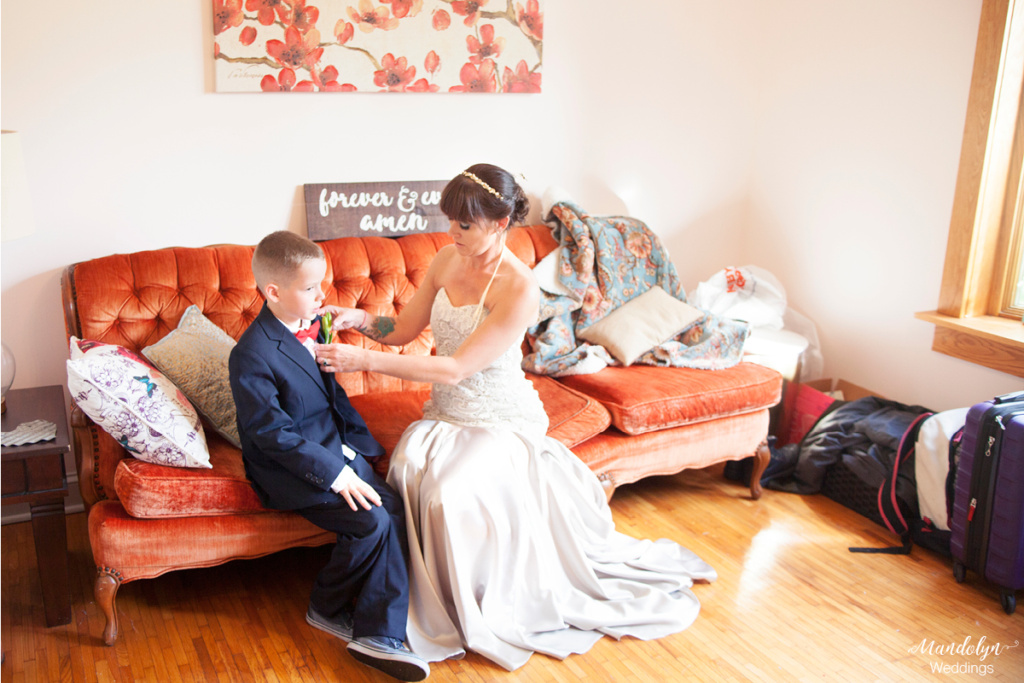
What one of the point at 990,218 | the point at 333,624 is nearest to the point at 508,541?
the point at 333,624

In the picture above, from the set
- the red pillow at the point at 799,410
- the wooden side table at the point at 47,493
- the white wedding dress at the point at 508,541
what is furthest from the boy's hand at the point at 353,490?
the red pillow at the point at 799,410

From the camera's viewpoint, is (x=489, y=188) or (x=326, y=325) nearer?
(x=489, y=188)

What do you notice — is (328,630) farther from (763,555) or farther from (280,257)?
(763,555)

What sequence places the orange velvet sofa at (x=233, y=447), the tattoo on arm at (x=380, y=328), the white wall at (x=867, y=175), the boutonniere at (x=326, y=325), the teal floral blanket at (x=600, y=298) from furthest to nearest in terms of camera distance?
the white wall at (x=867, y=175) → the teal floral blanket at (x=600, y=298) → the tattoo on arm at (x=380, y=328) → the boutonniere at (x=326, y=325) → the orange velvet sofa at (x=233, y=447)

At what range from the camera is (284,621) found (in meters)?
2.31

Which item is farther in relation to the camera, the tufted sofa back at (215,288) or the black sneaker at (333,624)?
the tufted sofa back at (215,288)

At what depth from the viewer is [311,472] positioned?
2.07m

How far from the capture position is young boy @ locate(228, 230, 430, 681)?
6.80 feet

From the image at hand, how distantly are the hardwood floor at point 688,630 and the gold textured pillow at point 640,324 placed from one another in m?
0.67

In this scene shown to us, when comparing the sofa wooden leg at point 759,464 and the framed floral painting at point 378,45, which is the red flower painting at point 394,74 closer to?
the framed floral painting at point 378,45

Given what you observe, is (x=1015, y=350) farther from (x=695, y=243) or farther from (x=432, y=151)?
(x=432, y=151)

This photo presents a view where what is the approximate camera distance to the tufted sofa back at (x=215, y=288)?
8.32ft

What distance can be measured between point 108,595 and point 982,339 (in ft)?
9.94

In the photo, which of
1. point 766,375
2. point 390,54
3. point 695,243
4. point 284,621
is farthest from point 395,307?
point 695,243
